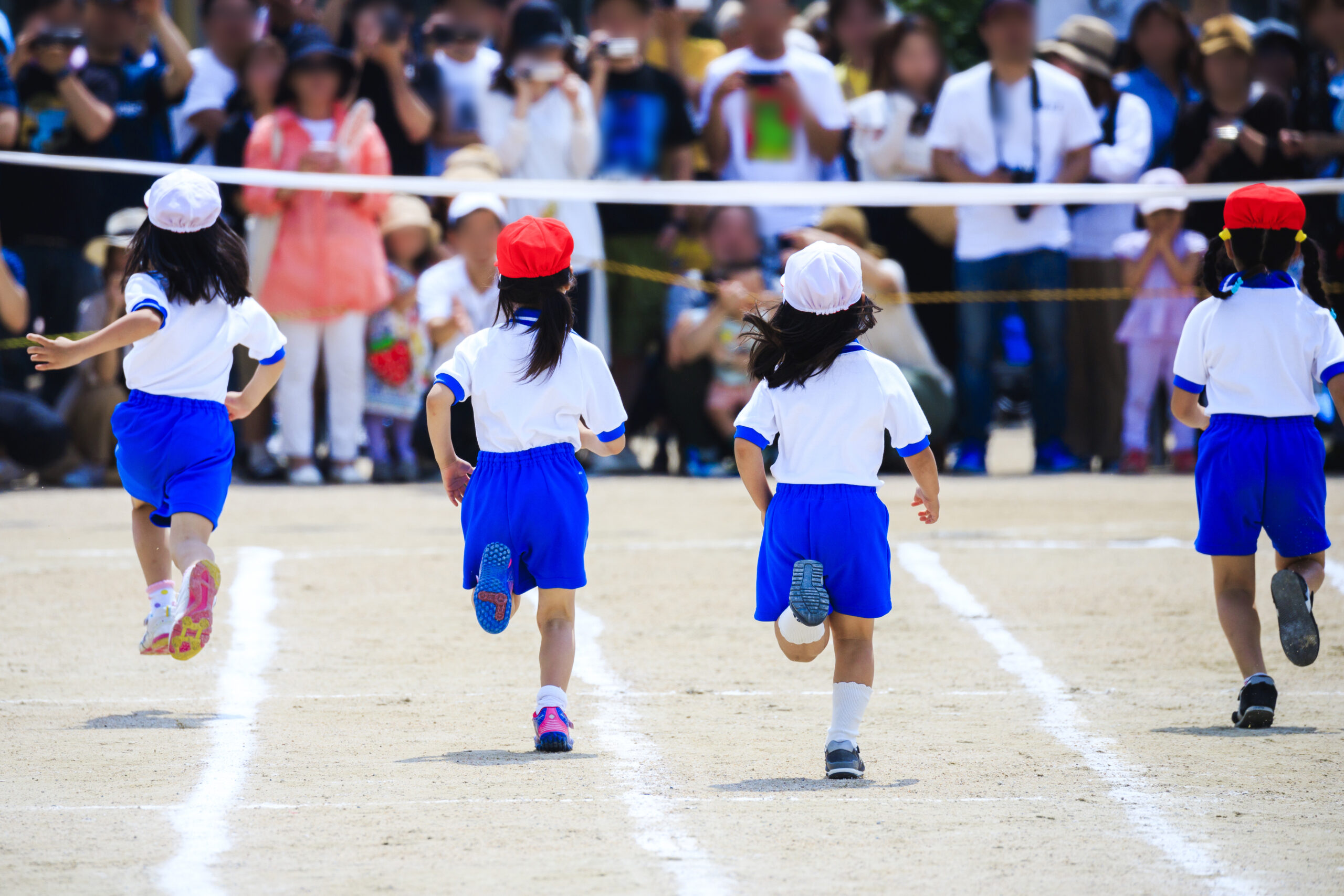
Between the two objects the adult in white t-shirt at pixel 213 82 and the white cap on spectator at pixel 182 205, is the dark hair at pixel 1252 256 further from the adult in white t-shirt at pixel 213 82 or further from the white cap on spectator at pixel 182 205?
the adult in white t-shirt at pixel 213 82

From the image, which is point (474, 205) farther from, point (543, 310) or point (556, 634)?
point (556, 634)

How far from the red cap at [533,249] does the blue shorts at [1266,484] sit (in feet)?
7.36

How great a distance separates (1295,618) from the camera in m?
5.71

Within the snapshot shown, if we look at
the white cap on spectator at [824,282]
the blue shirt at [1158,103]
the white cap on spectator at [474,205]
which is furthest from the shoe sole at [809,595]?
the blue shirt at [1158,103]


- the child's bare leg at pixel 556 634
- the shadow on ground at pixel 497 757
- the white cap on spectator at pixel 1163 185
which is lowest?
the shadow on ground at pixel 497 757

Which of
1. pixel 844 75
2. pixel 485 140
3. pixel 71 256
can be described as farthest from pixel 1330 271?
pixel 71 256

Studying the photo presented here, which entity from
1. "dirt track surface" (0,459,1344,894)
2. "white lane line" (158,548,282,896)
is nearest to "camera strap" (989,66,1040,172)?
"dirt track surface" (0,459,1344,894)

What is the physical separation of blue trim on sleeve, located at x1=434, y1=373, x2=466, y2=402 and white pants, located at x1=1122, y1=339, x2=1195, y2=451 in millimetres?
7945

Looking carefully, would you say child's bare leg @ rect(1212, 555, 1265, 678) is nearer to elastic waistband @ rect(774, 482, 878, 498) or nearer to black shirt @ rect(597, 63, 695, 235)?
elastic waistband @ rect(774, 482, 878, 498)

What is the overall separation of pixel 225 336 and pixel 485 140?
6.69m

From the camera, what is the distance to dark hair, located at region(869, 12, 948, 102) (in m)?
13.0

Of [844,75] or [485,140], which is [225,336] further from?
[844,75]

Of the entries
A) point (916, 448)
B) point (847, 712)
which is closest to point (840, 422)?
point (916, 448)

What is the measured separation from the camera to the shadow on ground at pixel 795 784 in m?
4.98
